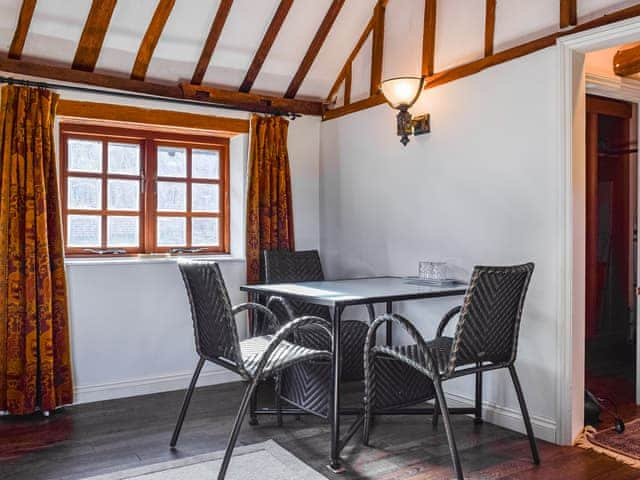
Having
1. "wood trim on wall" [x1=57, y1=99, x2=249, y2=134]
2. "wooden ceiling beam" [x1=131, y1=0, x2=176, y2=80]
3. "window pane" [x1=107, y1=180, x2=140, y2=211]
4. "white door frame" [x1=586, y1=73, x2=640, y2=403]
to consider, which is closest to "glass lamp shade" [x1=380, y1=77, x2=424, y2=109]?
"white door frame" [x1=586, y1=73, x2=640, y2=403]

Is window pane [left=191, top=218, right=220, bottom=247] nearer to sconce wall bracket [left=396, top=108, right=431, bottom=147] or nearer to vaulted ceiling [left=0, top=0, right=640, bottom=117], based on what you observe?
vaulted ceiling [left=0, top=0, right=640, bottom=117]

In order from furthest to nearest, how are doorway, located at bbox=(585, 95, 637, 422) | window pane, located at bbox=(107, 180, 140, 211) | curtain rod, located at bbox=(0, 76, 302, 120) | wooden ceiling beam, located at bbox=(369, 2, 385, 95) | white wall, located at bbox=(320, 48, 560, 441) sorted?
doorway, located at bbox=(585, 95, 637, 422)
wooden ceiling beam, located at bbox=(369, 2, 385, 95)
window pane, located at bbox=(107, 180, 140, 211)
curtain rod, located at bbox=(0, 76, 302, 120)
white wall, located at bbox=(320, 48, 560, 441)

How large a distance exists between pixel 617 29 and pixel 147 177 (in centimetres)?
311

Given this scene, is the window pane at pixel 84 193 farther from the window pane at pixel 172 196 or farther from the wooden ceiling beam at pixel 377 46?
the wooden ceiling beam at pixel 377 46

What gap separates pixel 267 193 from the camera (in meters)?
4.39

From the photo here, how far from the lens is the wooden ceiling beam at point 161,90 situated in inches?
141

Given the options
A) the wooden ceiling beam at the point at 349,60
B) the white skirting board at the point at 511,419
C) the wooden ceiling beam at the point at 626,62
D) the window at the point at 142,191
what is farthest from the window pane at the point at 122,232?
the wooden ceiling beam at the point at 626,62

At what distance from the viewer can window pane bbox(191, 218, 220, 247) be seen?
4480mm

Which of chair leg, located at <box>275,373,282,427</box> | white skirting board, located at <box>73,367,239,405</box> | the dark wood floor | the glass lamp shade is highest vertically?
the glass lamp shade

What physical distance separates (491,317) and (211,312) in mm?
1241

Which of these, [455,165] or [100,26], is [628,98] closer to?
[455,165]

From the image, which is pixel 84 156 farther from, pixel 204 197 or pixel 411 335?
pixel 411 335

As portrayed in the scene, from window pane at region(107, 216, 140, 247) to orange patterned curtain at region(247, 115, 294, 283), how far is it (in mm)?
825

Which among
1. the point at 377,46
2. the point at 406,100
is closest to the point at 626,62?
the point at 406,100
